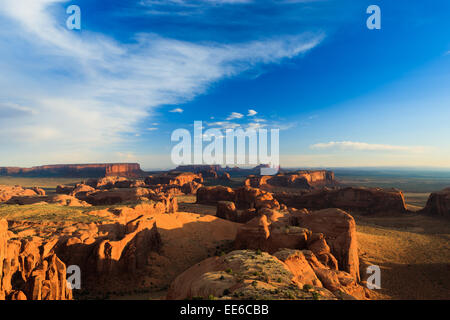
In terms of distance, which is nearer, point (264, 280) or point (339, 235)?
point (264, 280)

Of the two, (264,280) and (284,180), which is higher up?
(264,280)

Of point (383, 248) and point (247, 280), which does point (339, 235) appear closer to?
point (383, 248)

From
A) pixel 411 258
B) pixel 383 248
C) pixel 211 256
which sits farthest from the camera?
pixel 383 248

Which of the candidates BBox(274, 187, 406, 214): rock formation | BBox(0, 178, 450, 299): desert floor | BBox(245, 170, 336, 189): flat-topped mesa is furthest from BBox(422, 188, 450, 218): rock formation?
BBox(245, 170, 336, 189): flat-topped mesa

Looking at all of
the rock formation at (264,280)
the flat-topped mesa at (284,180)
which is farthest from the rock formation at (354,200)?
the rock formation at (264,280)

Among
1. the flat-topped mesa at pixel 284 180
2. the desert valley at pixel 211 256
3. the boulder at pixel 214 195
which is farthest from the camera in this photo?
the flat-topped mesa at pixel 284 180

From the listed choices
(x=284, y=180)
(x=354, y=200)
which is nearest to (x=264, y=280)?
(x=354, y=200)

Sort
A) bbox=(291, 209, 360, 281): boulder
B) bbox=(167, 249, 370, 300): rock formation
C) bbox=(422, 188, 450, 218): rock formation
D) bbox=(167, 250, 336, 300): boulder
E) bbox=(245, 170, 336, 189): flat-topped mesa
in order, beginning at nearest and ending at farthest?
1. bbox=(167, 250, 336, 300): boulder
2. bbox=(167, 249, 370, 300): rock formation
3. bbox=(291, 209, 360, 281): boulder
4. bbox=(422, 188, 450, 218): rock formation
5. bbox=(245, 170, 336, 189): flat-topped mesa

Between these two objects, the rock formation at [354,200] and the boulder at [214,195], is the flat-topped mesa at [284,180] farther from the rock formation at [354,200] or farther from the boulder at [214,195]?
the boulder at [214,195]

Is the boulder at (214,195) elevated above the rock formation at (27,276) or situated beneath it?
situated beneath

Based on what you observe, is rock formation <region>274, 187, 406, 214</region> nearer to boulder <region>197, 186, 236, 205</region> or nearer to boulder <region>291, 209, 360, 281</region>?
boulder <region>197, 186, 236, 205</region>

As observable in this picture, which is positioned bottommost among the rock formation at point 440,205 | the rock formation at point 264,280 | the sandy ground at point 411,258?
the sandy ground at point 411,258
